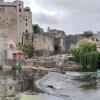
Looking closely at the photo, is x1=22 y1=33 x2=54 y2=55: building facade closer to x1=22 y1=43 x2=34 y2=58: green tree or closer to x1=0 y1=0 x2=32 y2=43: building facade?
x1=0 y1=0 x2=32 y2=43: building facade

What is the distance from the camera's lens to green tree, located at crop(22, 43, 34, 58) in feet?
258

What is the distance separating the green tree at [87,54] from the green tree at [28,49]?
912cm

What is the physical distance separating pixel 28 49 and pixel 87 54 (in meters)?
14.3

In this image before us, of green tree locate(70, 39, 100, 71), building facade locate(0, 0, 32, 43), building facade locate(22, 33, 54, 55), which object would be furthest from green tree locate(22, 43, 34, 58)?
green tree locate(70, 39, 100, 71)

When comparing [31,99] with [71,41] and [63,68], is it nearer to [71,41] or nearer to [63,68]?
[63,68]

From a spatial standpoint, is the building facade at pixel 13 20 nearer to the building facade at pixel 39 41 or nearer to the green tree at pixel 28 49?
the building facade at pixel 39 41

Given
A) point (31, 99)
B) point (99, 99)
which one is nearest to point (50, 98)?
point (31, 99)

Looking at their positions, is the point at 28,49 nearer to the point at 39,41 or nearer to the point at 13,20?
the point at 39,41

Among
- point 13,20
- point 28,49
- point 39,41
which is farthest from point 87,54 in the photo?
point 13,20

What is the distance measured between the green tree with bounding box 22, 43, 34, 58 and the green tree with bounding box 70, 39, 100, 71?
912 cm

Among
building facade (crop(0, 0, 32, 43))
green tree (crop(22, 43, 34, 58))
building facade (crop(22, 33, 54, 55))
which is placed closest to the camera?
green tree (crop(22, 43, 34, 58))

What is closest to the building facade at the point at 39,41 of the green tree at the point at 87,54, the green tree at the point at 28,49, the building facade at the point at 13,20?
the building facade at the point at 13,20

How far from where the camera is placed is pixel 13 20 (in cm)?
8300

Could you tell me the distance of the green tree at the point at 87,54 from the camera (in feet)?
224
